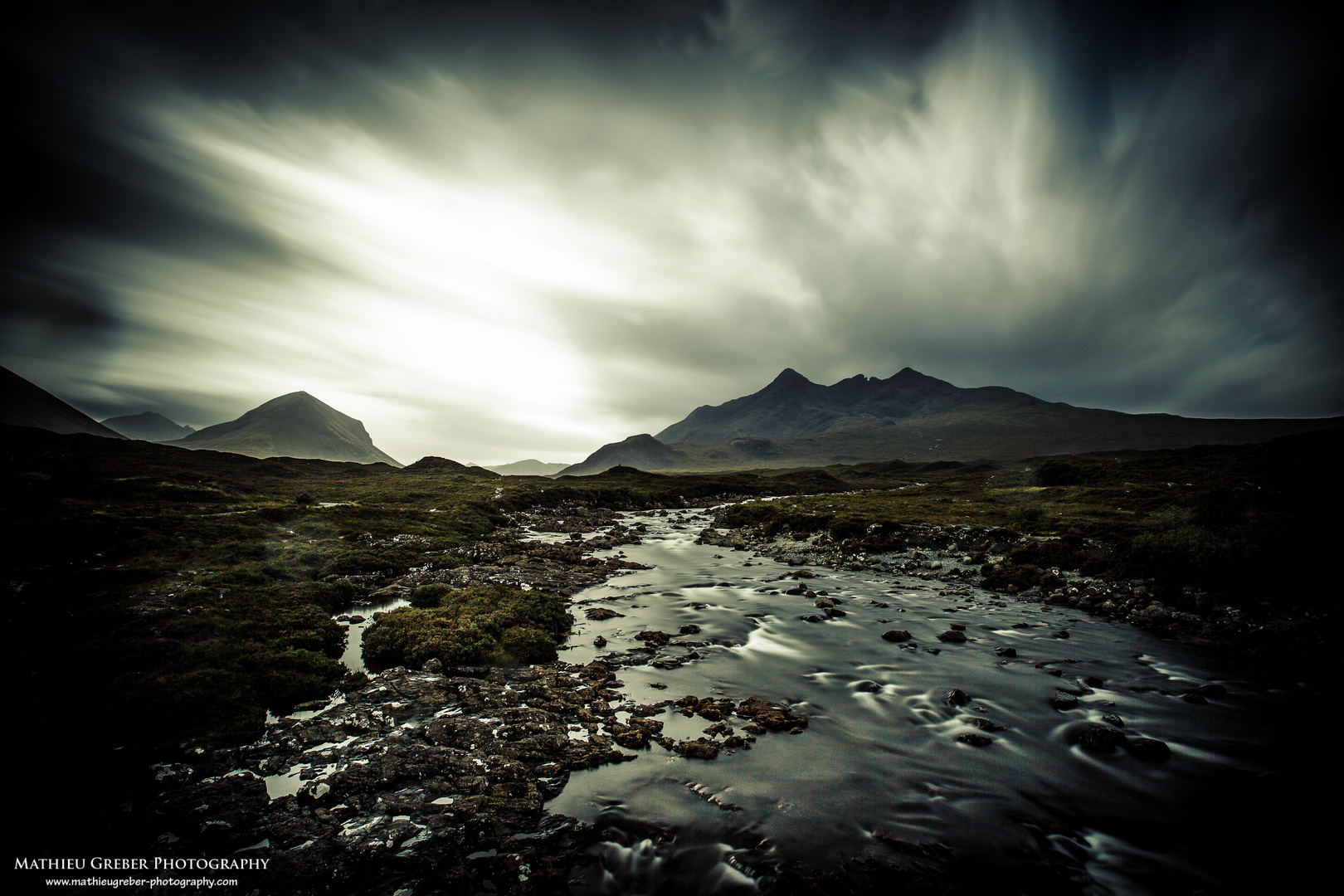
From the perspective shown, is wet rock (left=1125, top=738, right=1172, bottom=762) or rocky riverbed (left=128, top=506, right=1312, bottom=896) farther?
wet rock (left=1125, top=738, right=1172, bottom=762)

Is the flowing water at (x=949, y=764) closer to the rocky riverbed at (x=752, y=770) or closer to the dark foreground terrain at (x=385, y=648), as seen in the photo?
the rocky riverbed at (x=752, y=770)

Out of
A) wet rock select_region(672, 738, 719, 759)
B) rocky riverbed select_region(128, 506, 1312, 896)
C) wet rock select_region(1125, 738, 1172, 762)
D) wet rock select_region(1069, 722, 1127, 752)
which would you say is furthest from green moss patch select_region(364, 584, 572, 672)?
wet rock select_region(1125, 738, 1172, 762)

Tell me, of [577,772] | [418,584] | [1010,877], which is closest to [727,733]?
[577,772]

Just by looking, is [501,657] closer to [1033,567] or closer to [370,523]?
[370,523]

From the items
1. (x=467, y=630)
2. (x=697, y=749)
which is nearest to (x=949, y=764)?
(x=697, y=749)

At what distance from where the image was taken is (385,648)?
17.2 metres

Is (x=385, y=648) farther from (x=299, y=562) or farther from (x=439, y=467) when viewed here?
(x=439, y=467)

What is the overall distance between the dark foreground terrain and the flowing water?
94cm

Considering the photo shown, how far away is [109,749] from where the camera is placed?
403 inches

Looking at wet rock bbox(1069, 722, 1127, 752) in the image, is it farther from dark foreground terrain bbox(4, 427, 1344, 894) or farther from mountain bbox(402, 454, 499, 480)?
mountain bbox(402, 454, 499, 480)

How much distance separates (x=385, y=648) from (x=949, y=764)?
1907cm

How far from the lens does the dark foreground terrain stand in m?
8.84

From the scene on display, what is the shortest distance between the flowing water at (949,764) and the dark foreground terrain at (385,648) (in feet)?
3.08

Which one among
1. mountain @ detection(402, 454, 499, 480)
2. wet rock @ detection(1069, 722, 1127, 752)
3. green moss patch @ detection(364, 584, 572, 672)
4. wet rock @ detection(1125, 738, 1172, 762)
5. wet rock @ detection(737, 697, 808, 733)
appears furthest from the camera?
mountain @ detection(402, 454, 499, 480)
